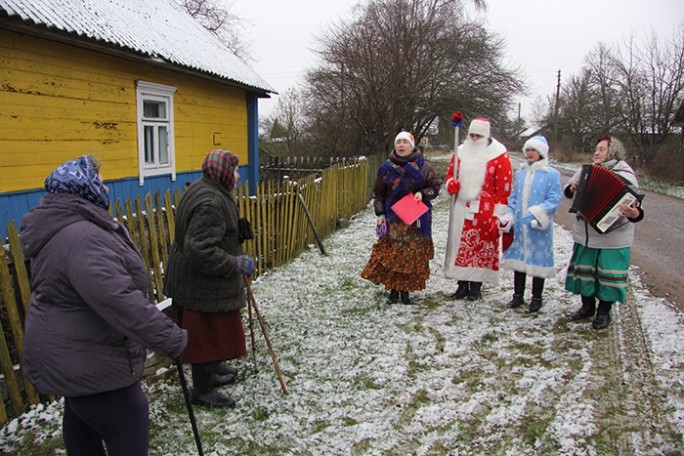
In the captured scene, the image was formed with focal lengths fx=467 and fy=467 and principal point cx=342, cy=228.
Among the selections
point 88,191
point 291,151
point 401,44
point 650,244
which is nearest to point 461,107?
point 401,44

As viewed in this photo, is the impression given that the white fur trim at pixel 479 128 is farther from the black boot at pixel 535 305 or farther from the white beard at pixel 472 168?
the black boot at pixel 535 305

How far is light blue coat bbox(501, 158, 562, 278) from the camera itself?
4266 millimetres

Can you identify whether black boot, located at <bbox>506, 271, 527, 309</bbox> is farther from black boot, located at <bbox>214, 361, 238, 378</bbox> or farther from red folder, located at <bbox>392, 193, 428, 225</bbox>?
black boot, located at <bbox>214, 361, 238, 378</bbox>

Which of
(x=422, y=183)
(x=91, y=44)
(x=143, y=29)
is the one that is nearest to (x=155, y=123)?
(x=143, y=29)

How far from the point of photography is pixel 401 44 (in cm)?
1672

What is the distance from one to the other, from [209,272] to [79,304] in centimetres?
97

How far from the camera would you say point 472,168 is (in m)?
4.59

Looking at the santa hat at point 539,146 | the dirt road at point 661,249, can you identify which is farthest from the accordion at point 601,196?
the dirt road at point 661,249

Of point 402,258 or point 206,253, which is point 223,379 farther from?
point 402,258

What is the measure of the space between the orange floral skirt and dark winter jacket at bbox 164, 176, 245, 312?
79.7 inches

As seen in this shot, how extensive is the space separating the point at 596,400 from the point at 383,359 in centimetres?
147

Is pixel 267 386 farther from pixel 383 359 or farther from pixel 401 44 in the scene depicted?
pixel 401 44

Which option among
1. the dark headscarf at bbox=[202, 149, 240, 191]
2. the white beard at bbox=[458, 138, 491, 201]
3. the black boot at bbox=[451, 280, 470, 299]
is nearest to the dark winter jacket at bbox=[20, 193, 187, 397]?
the dark headscarf at bbox=[202, 149, 240, 191]

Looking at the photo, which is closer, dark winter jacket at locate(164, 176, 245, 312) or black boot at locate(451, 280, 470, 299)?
dark winter jacket at locate(164, 176, 245, 312)
